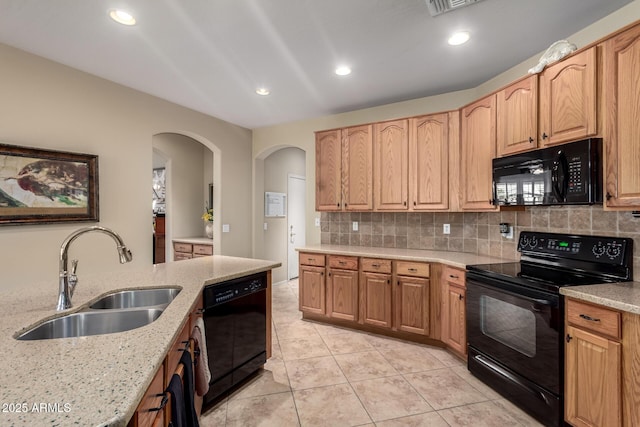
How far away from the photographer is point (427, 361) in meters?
2.76

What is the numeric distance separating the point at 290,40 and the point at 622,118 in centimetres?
217

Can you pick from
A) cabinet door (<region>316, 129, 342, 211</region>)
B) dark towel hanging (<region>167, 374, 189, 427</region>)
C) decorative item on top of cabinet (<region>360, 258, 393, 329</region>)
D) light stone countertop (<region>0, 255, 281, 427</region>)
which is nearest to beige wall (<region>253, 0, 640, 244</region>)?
cabinet door (<region>316, 129, 342, 211</region>)

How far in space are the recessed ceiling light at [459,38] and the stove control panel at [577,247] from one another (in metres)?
1.65

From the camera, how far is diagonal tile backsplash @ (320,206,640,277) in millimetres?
2148

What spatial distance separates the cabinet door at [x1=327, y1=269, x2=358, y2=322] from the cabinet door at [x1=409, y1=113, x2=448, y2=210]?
1.04m

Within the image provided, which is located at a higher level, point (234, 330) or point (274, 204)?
point (274, 204)

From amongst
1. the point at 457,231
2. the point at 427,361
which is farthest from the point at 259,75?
the point at 427,361

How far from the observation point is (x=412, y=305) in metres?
3.04

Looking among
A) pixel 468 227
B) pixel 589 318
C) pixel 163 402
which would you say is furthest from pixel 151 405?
pixel 468 227

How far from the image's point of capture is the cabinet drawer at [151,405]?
0.87 m

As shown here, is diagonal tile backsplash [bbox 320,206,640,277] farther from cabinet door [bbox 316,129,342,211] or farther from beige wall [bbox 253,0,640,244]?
beige wall [bbox 253,0,640,244]

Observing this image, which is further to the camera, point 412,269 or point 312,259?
point 312,259

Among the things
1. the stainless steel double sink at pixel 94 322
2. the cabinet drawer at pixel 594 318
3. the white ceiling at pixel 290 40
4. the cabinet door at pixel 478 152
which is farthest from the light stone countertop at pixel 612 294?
the stainless steel double sink at pixel 94 322

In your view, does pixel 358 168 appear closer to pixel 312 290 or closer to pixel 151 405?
pixel 312 290
